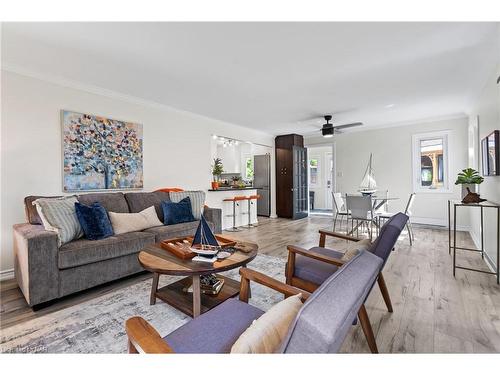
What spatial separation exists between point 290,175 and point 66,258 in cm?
547

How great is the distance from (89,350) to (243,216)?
4.49 meters

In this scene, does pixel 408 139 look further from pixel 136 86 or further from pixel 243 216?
pixel 136 86

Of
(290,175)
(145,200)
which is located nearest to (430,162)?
(290,175)

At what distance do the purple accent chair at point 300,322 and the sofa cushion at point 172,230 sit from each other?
1823 millimetres

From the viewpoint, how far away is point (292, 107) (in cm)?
442

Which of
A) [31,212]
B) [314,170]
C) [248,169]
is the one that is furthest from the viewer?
[314,170]

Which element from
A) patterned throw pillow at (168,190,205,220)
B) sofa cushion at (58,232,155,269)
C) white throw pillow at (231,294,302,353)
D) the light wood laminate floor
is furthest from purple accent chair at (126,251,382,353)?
patterned throw pillow at (168,190,205,220)

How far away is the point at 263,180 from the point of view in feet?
23.9

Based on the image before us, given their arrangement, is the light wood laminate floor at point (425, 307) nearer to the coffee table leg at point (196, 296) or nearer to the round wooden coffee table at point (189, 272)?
the round wooden coffee table at point (189, 272)

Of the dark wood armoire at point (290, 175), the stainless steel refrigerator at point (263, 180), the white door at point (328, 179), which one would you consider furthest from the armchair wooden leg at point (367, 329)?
the white door at point (328, 179)

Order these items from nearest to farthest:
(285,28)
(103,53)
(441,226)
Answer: (285,28) → (103,53) → (441,226)

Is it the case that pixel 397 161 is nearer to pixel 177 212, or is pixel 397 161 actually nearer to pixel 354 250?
pixel 354 250

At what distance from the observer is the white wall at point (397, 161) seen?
17.1 feet
